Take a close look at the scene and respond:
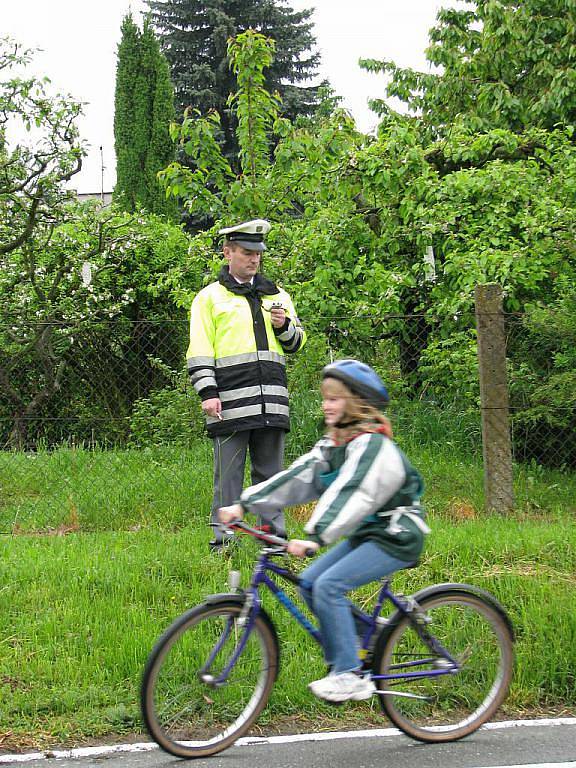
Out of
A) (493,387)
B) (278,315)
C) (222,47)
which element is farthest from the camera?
(222,47)

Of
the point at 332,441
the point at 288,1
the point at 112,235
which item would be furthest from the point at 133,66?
the point at 332,441

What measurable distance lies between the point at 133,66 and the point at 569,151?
14429 millimetres

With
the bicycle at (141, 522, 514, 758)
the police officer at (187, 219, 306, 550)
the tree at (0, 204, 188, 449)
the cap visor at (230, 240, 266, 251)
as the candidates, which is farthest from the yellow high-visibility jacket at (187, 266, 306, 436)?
the bicycle at (141, 522, 514, 758)

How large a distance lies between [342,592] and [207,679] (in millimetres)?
711

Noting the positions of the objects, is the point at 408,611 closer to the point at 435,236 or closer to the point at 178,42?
the point at 435,236

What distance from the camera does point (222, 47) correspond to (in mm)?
32250

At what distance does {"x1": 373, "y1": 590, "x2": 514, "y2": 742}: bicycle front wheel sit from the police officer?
1859 millimetres

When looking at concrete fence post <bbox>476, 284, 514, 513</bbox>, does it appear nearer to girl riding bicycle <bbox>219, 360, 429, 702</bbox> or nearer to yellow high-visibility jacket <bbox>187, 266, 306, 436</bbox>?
yellow high-visibility jacket <bbox>187, 266, 306, 436</bbox>

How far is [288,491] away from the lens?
414 centimetres

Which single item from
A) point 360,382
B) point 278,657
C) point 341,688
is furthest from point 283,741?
point 360,382

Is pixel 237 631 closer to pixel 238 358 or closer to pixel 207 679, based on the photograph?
pixel 207 679

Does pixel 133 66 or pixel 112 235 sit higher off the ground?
pixel 133 66

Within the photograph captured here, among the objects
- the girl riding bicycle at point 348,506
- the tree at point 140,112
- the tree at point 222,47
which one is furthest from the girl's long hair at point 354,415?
the tree at point 222,47

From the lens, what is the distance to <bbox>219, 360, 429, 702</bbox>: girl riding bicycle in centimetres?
392
